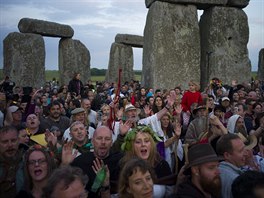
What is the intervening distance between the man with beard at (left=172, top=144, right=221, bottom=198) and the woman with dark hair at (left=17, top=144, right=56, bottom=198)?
4.70 feet

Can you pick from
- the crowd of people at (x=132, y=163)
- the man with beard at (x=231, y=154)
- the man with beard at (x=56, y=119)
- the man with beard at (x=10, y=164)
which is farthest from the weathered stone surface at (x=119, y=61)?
the man with beard at (x=231, y=154)

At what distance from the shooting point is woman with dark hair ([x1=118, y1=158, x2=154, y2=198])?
286cm

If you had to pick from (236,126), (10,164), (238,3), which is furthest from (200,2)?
(10,164)

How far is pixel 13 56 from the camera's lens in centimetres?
1870

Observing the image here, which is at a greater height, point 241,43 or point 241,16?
point 241,16

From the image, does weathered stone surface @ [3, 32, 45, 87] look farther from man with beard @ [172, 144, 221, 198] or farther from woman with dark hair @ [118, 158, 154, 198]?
man with beard @ [172, 144, 221, 198]

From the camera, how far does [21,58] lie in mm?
18844

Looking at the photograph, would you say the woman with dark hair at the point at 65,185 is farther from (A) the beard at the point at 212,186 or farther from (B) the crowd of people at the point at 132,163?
(A) the beard at the point at 212,186

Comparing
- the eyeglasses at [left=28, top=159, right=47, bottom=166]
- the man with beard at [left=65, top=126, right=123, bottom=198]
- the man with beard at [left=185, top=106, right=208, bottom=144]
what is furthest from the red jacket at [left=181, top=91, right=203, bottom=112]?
the eyeglasses at [left=28, top=159, right=47, bottom=166]

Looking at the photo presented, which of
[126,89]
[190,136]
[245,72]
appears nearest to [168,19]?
[126,89]

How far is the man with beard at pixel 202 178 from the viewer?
2.91m

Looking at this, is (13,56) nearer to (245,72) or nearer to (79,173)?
(245,72)

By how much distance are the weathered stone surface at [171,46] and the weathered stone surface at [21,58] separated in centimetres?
858

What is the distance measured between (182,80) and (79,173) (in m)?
10.7
